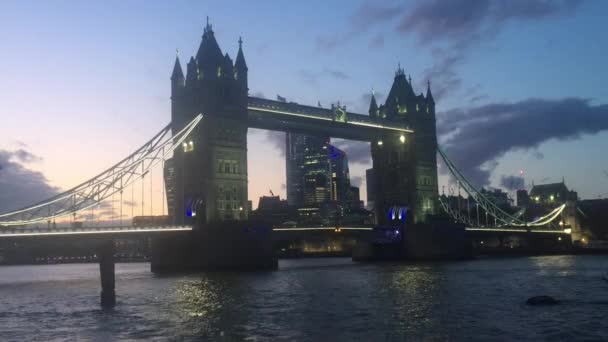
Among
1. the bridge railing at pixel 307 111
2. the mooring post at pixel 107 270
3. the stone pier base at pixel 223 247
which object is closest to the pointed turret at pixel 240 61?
the bridge railing at pixel 307 111

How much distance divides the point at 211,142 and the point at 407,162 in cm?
4543

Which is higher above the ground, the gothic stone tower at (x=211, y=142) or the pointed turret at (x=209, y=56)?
the pointed turret at (x=209, y=56)

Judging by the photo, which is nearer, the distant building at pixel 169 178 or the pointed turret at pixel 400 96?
the distant building at pixel 169 178

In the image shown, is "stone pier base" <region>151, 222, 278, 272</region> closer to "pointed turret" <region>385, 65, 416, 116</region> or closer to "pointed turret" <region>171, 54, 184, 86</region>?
"pointed turret" <region>171, 54, 184, 86</region>

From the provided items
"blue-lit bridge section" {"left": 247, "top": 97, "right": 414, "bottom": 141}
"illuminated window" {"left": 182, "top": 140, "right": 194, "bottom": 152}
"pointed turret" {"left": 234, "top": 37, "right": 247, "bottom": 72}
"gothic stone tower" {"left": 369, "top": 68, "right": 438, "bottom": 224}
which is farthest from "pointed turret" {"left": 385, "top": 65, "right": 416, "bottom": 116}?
"illuminated window" {"left": 182, "top": 140, "right": 194, "bottom": 152}

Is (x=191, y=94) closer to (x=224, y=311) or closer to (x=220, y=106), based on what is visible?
(x=220, y=106)

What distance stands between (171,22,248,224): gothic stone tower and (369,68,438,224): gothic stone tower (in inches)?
1414

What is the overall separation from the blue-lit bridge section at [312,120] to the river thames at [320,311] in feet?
105

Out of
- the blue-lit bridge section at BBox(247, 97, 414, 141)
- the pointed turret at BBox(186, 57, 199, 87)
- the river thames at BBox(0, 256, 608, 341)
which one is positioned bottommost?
the river thames at BBox(0, 256, 608, 341)

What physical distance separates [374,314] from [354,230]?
243 ft

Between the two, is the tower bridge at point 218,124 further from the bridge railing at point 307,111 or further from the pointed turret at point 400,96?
the pointed turret at point 400,96

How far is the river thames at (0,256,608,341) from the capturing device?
36469 mm

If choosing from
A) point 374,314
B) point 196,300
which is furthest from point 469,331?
point 196,300

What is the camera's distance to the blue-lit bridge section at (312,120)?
9688 centimetres
